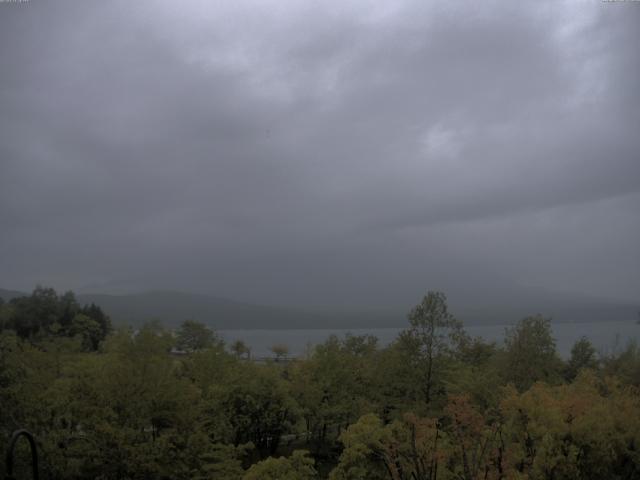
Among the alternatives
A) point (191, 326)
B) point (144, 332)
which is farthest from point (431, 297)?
point (191, 326)

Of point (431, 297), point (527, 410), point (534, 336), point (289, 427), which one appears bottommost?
point (289, 427)

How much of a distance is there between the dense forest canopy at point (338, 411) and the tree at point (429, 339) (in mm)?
86

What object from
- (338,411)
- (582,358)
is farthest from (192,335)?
(582,358)

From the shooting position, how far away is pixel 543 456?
21062 millimetres

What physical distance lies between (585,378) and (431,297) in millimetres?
10520

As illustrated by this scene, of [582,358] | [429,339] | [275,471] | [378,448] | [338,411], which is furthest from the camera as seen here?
[582,358]

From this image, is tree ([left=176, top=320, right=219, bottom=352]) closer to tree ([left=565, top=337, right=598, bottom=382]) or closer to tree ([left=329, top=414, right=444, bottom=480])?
tree ([left=565, top=337, right=598, bottom=382])

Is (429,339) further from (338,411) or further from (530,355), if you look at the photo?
(338,411)

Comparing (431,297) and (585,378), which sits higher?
(431,297)

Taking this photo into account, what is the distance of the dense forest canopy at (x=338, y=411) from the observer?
21.9 metres

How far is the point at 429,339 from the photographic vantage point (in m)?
36.8

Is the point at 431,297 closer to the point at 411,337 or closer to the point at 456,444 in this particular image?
the point at 411,337

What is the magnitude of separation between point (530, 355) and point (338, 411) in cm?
1376

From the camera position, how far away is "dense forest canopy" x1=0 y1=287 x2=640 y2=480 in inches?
864
